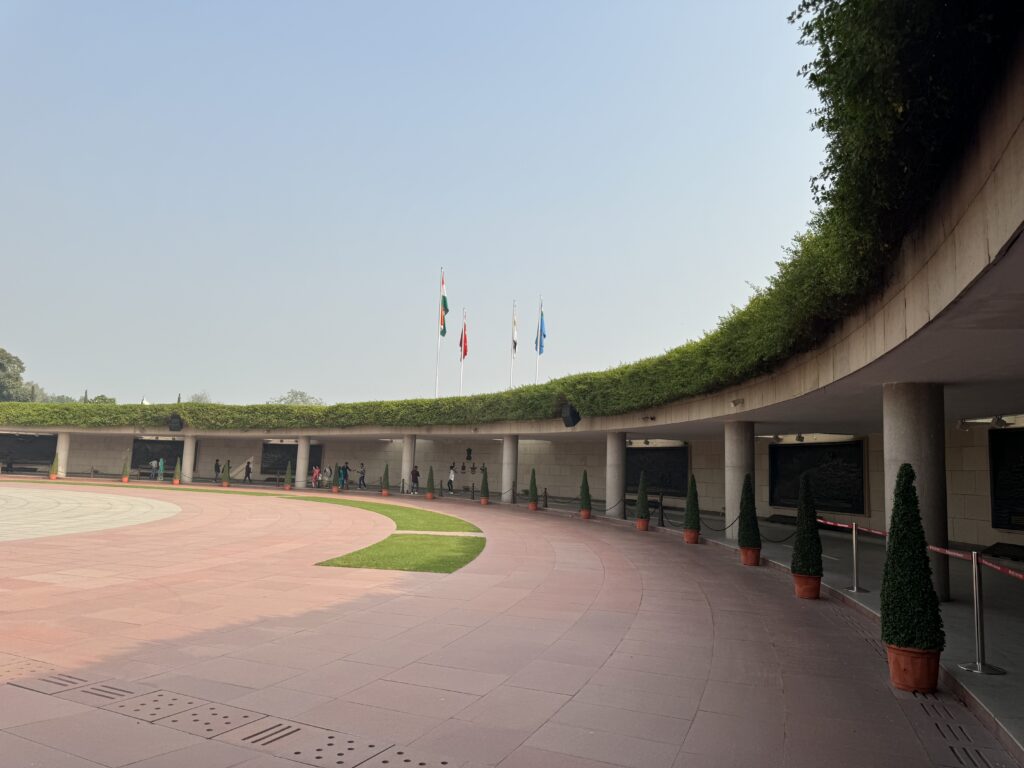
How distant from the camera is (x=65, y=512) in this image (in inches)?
805

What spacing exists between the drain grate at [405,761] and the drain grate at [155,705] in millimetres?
1960

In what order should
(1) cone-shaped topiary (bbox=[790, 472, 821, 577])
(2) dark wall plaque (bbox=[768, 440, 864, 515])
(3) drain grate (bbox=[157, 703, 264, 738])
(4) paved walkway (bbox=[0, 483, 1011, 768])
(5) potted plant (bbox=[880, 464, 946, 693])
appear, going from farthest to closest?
1. (2) dark wall plaque (bbox=[768, 440, 864, 515])
2. (1) cone-shaped topiary (bbox=[790, 472, 821, 577])
3. (5) potted plant (bbox=[880, 464, 946, 693])
4. (3) drain grate (bbox=[157, 703, 264, 738])
5. (4) paved walkway (bbox=[0, 483, 1011, 768])

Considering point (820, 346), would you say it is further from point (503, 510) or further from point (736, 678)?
point (503, 510)

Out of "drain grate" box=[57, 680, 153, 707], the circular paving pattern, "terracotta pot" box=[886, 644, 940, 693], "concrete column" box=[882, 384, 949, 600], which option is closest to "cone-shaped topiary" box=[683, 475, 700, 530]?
"concrete column" box=[882, 384, 949, 600]

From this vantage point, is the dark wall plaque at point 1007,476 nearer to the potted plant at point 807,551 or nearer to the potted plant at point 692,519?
the potted plant at point 692,519

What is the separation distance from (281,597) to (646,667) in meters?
5.81

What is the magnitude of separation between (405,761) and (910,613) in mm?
4971

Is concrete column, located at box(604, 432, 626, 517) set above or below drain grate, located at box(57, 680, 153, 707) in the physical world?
above

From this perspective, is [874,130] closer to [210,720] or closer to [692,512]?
[210,720]

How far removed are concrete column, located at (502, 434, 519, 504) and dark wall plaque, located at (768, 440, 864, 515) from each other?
12370mm

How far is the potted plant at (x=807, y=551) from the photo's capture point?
1028 centimetres

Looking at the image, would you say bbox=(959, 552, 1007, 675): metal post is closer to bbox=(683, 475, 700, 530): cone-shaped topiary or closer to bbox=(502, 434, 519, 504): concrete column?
bbox=(683, 475, 700, 530): cone-shaped topiary

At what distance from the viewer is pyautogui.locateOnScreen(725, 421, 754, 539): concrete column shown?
18047mm

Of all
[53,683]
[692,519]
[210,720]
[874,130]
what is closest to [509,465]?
[692,519]
